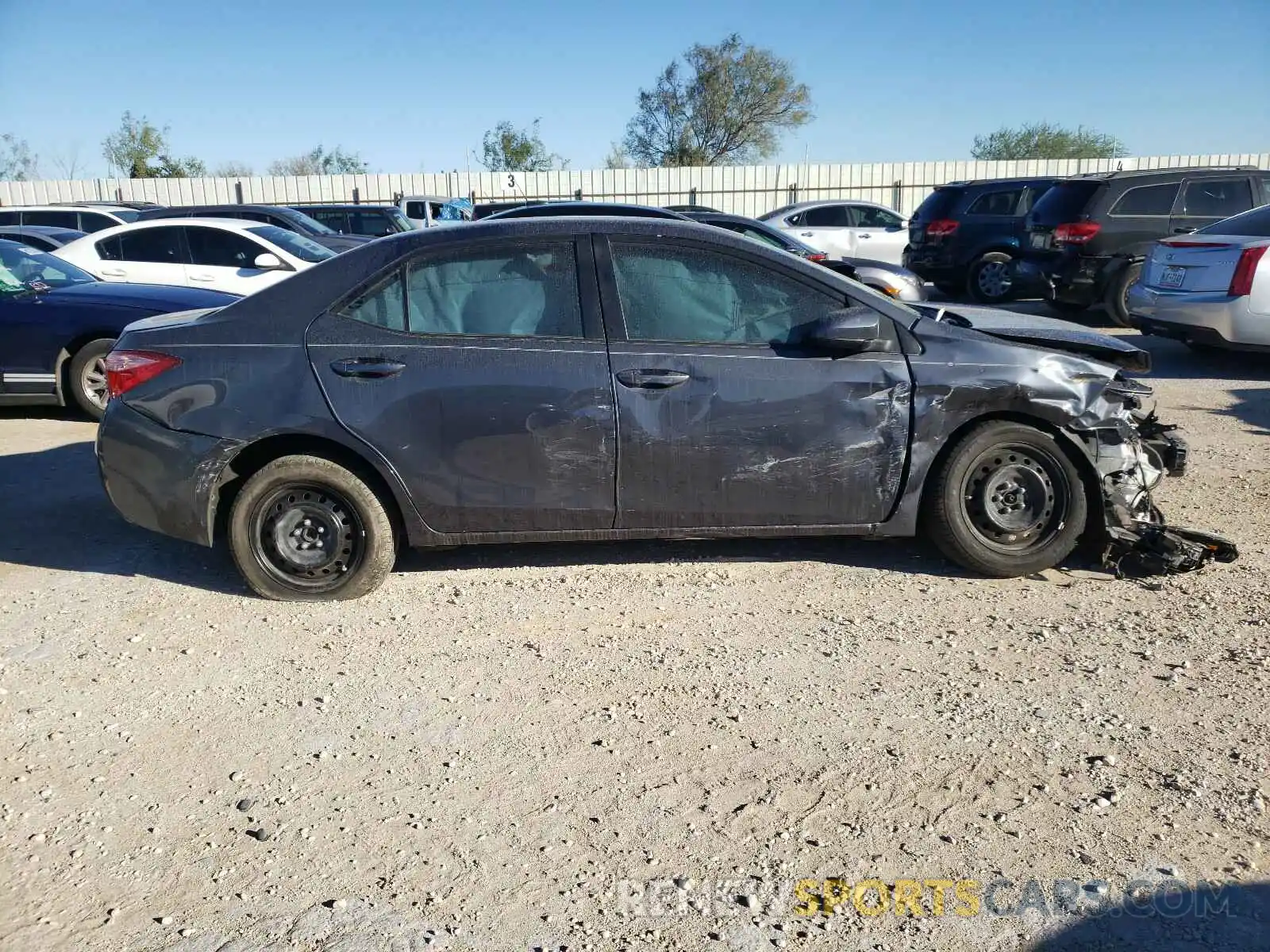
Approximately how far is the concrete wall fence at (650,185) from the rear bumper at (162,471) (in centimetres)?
2886

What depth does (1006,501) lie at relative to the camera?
193 inches

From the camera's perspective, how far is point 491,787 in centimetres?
334

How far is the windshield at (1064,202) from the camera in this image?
528 inches

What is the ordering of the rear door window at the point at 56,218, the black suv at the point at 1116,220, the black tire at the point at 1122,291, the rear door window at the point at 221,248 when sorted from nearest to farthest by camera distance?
the rear door window at the point at 221,248, the black tire at the point at 1122,291, the black suv at the point at 1116,220, the rear door window at the point at 56,218

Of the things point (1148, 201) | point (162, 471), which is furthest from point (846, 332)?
point (1148, 201)

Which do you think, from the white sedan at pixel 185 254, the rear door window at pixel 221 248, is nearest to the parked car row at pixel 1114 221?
the white sedan at pixel 185 254

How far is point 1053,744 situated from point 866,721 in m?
0.59

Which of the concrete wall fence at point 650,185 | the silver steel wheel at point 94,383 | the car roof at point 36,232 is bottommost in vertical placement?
the silver steel wheel at point 94,383

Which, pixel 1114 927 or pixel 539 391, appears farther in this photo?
pixel 539 391

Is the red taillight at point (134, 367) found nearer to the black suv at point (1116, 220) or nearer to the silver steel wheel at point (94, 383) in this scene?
the silver steel wheel at point (94, 383)

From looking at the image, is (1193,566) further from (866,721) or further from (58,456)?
(58,456)

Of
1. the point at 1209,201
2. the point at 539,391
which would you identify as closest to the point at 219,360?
the point at 539,391

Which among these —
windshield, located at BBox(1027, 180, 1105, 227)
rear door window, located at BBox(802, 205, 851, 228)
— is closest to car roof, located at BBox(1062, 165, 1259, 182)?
windshield, located at BBox(1027, 180, 1105, 227)

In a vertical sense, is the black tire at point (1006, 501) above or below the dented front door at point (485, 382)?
below
